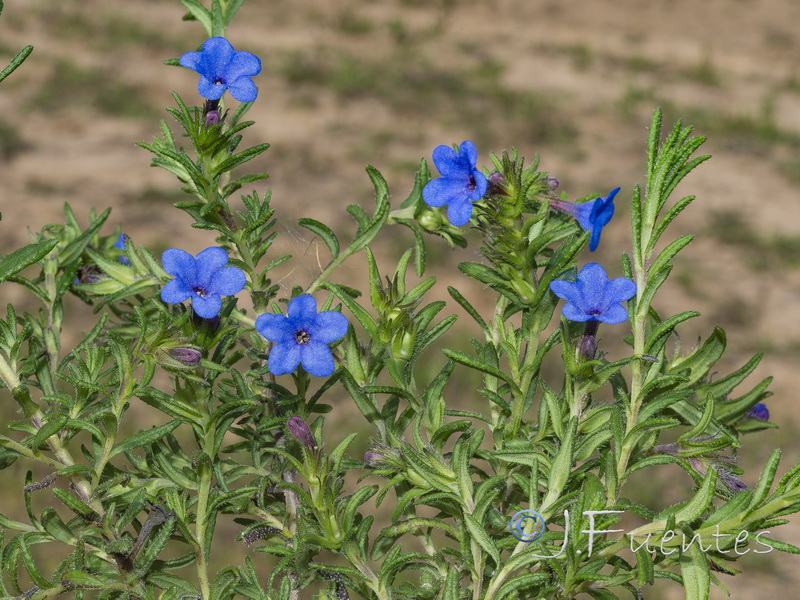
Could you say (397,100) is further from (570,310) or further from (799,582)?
(570,310)

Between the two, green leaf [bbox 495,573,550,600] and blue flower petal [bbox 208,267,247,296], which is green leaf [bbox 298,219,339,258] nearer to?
blue flower petal [bbox 208,267,247,296]

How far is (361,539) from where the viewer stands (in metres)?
1.11

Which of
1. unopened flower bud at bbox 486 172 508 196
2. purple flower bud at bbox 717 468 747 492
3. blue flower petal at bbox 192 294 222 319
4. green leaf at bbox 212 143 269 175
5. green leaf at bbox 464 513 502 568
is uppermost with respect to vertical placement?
green leaf at bbox 212 143 269 175

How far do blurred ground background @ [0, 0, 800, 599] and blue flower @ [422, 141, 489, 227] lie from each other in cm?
436

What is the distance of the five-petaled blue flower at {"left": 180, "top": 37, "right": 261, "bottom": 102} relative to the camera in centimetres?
111

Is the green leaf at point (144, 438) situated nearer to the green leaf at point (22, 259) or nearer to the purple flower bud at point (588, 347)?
the green leaf at point (22, 259)

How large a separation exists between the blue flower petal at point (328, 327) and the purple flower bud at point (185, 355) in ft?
0.44

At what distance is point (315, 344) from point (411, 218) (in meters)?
0.40

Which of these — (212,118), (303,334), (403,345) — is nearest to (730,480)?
(403,345)

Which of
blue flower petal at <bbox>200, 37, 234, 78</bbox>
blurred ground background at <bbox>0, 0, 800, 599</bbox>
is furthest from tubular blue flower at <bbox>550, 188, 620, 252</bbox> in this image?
blurred ground background at <bbox>0, 0, 800, 599</bbox>

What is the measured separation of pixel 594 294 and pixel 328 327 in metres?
0.31

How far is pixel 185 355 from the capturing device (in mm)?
1034

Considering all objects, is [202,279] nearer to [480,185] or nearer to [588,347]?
[480,185]

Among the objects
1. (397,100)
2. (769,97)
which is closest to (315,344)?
(397,100)
